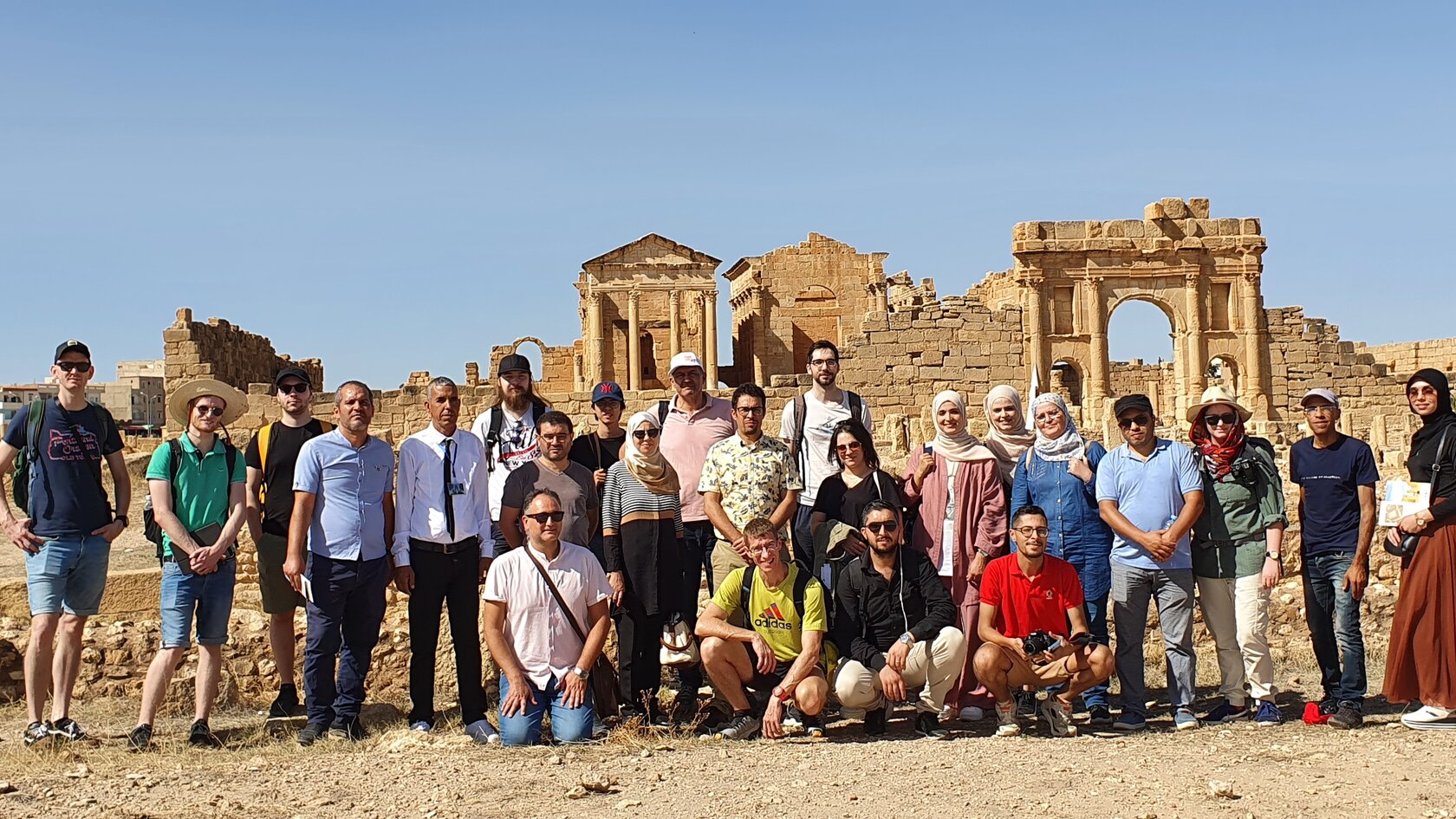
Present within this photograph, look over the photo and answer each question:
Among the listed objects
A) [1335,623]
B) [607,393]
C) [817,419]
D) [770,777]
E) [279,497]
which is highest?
[607,393]

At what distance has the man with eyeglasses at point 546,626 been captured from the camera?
633cm

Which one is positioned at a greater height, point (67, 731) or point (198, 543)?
point (198, 543)

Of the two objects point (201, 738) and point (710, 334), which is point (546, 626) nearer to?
point (201, 738)

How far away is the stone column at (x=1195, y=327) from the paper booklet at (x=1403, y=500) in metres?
21.0

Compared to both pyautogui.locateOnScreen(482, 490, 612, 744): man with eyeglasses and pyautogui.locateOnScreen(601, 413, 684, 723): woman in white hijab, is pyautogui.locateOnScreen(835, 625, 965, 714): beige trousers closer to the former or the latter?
pyautogui.locateOnScreen(601, 413, 684, 723): woman in white hijab

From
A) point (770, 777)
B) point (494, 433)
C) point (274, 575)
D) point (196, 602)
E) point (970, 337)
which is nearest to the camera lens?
point (770, 777)

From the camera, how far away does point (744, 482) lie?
677cm

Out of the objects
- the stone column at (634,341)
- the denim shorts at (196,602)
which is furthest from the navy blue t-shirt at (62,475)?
the stone column at (634,341)

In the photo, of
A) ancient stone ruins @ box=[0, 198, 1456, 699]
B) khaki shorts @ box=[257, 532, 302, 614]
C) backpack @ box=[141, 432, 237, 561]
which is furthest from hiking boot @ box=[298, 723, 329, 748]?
ancient stone ruins @ box=[0, 198, 1456, 699]

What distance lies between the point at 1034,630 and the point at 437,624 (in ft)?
9.48

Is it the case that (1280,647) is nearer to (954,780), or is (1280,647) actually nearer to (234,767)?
(954,780)

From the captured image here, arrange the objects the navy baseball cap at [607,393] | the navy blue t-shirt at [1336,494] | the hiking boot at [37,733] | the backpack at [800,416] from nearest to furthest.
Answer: the hiking boot at [37,733], the navy blue t-shirt at [1336,494], the navy baseball cap at [607,393], the backpack at [800,416]

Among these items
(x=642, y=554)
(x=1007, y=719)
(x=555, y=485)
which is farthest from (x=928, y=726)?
(x=555, y=485)

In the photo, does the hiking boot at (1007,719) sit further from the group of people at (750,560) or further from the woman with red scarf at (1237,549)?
the woman with red scarf at (1237,549)
